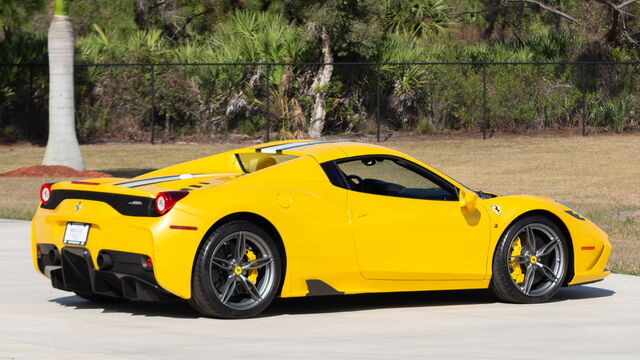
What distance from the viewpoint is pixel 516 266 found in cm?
923

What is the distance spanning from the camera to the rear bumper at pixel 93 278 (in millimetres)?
8047

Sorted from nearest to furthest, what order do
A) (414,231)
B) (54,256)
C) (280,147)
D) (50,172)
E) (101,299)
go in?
1. (54,256)
2. (414,231)
3. (101,299)
4. (280,147)
5. (50,172)

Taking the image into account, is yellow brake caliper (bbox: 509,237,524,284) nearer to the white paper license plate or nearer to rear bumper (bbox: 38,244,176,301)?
rear bumper (bbox: 38,244,176,301)

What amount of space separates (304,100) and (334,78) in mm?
1298

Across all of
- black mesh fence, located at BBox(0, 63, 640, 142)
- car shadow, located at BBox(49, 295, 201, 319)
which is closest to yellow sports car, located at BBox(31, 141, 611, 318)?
car shadow, located at BBox(49, 295, 201, 319)

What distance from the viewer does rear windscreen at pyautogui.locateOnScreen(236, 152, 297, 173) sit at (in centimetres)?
924

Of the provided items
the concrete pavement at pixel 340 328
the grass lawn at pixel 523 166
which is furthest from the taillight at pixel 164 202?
the grass lawn at pixel 523 166

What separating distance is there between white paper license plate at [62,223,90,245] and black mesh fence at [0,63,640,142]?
1008 inches

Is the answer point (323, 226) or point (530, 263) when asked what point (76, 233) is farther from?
point (530, 263)

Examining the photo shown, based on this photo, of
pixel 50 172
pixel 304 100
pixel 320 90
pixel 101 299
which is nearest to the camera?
pixel 101 299

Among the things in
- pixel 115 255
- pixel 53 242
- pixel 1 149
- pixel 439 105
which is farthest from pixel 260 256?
pixel 439 105

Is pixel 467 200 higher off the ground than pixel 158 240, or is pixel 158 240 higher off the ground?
pixel 467 200

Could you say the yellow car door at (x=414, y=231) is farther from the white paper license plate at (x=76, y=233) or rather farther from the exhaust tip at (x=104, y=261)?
the white paper license plate at (x=76, y=233)

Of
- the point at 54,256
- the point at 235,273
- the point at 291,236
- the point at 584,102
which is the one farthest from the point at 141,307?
the point at 584,102
